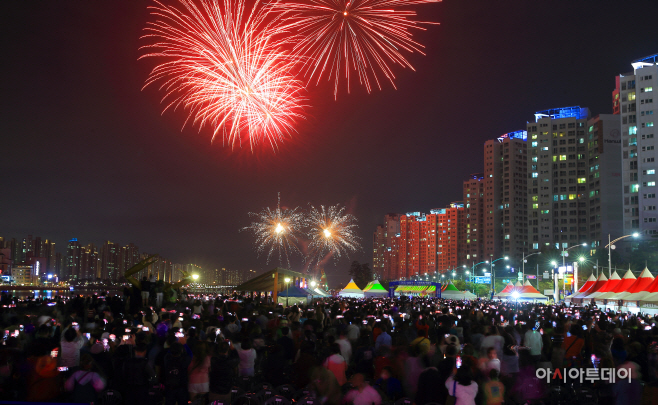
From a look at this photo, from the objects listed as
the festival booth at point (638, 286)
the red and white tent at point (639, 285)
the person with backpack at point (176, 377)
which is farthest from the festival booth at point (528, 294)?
the person with backpack at point (176, 377)

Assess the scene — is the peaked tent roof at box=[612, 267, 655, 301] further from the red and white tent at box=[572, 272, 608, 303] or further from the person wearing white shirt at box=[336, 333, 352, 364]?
the person wearing white shirt at box=[336, 333, 352, 364]

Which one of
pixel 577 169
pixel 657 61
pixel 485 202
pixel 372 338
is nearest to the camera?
pixel 372 338

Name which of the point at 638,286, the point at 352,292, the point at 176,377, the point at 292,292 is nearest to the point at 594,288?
the point at 638,286

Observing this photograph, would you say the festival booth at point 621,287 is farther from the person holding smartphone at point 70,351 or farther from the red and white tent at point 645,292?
the person holding smartphone at point 70,351

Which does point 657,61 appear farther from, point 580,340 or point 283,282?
point 580,340

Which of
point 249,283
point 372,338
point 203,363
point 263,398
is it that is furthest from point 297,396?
point 249,283

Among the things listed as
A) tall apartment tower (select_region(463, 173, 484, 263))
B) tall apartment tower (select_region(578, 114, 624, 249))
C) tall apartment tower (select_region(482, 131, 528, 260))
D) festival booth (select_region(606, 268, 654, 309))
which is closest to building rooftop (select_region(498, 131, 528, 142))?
tall apartment tower (select_region(482, 131, 528, 260))
